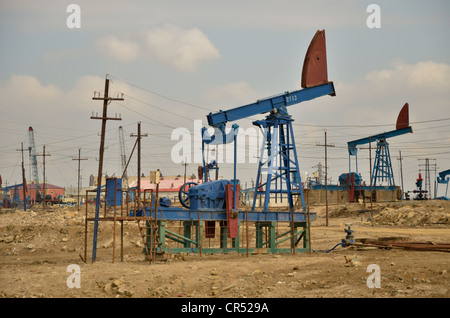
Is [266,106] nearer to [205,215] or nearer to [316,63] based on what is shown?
[316,63]

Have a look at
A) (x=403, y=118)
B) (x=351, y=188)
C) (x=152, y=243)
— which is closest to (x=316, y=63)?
(x=152, y=243)

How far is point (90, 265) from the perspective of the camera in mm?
18766

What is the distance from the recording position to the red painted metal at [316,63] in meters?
26.1

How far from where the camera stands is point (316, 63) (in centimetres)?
2631

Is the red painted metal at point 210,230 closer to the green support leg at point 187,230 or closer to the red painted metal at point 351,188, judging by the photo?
the green support leg at point 187,230

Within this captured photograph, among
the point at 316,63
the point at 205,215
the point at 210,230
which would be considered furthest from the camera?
the point at 316,63

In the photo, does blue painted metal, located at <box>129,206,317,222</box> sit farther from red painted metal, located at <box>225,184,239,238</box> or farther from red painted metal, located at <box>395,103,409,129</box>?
red painted metal, located at <box>395,103,409,129</box>

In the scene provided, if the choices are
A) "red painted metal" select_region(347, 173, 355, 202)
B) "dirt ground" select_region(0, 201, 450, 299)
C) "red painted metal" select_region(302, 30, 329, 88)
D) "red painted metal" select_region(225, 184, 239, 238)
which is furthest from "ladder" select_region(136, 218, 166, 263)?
"red painted metal" select_region(347, 173, 355, 202)

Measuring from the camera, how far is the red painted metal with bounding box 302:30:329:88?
26.1 meters

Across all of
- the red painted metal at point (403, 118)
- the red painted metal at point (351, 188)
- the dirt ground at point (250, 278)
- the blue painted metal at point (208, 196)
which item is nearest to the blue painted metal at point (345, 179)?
the red painted metal at point (351, 188)

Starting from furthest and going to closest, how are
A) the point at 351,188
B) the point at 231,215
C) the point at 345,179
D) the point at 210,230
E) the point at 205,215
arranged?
the point at 345,179 → the point at 351,188 → the point at 210,230 → the point at 231,215 → the point at 205,215
